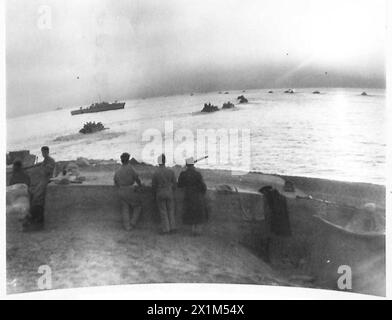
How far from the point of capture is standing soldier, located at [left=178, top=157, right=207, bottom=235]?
9070 mm

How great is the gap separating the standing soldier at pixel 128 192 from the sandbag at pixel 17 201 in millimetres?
1419

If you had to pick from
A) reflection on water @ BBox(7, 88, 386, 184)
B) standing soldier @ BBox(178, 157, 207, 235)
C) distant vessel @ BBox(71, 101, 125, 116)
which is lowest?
standing soldier @ BBox(178, 157, 207, 235)

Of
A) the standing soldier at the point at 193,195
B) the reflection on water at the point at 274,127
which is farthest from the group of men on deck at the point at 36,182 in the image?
the standing soldier at the point at 193,195

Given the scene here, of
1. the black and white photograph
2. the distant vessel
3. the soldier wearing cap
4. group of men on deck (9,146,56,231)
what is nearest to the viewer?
the black and white photograph

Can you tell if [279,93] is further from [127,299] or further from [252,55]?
[127,299]

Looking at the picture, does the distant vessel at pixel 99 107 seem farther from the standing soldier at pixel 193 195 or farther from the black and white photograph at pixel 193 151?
the standing soldier at pixel 193 195

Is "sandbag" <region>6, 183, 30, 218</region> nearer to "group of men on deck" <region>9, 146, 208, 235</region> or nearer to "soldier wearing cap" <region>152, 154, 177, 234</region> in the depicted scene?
"group of men on deck" <region>9, 146, 208, 235</region>


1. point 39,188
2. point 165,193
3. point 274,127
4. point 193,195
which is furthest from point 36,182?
point 274,127

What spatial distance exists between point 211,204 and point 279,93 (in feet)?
7.32

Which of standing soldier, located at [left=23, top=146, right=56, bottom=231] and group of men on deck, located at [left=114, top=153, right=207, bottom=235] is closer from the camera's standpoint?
standing soldier, located at [left=23, top=146, right=56, bottom=231]

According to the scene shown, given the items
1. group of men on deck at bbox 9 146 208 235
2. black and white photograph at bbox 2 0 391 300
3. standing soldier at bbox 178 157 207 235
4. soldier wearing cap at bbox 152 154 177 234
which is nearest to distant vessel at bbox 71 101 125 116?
black and white photograph at bbox 2 0 391 300

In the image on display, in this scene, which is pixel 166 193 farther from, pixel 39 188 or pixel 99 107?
pixel 39 188

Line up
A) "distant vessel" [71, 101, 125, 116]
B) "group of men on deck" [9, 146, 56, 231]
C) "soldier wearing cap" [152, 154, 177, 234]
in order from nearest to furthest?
"group of men on deck" [9, 146, 56, 231] → "soldier wearing cap" [152, 154, 177, 234] → "distant vessel" [71, 101, 125, 116]

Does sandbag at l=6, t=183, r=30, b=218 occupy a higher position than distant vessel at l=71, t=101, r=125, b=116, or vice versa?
distant vessel at l=71, t=101, r=125, b=116
